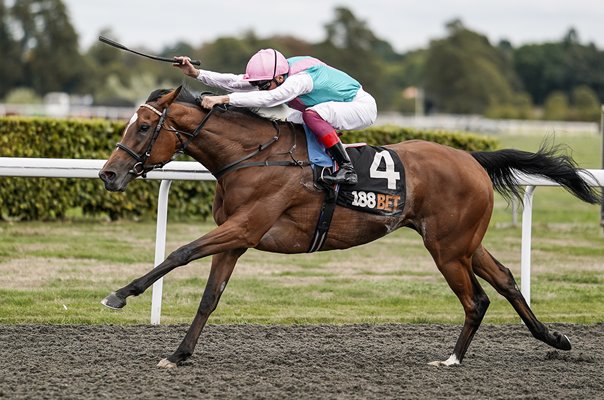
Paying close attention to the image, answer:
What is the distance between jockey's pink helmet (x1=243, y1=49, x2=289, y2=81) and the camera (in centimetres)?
569

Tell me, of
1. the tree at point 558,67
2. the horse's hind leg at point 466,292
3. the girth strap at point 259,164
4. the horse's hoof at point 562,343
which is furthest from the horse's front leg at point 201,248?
the tree at point 558,67

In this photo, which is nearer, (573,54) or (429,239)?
(429,239)

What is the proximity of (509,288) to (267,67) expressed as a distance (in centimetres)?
197

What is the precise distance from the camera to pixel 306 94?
227 inches

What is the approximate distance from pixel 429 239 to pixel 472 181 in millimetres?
428

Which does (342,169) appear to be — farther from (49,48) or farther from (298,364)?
(49,48)

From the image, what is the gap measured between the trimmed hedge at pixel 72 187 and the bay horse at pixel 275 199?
5.89 metres

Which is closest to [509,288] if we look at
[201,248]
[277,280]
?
[201,248]

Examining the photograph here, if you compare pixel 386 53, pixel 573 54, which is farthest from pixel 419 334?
pixel 386 53

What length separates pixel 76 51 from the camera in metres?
92.0

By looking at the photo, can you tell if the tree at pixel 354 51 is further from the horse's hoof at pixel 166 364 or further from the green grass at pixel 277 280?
the horse's hoof at pixel 166 364

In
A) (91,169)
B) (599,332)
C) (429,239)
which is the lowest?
(599,332)

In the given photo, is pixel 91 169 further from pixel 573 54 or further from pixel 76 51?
pixel 573 54

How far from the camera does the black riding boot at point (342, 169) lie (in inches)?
224
